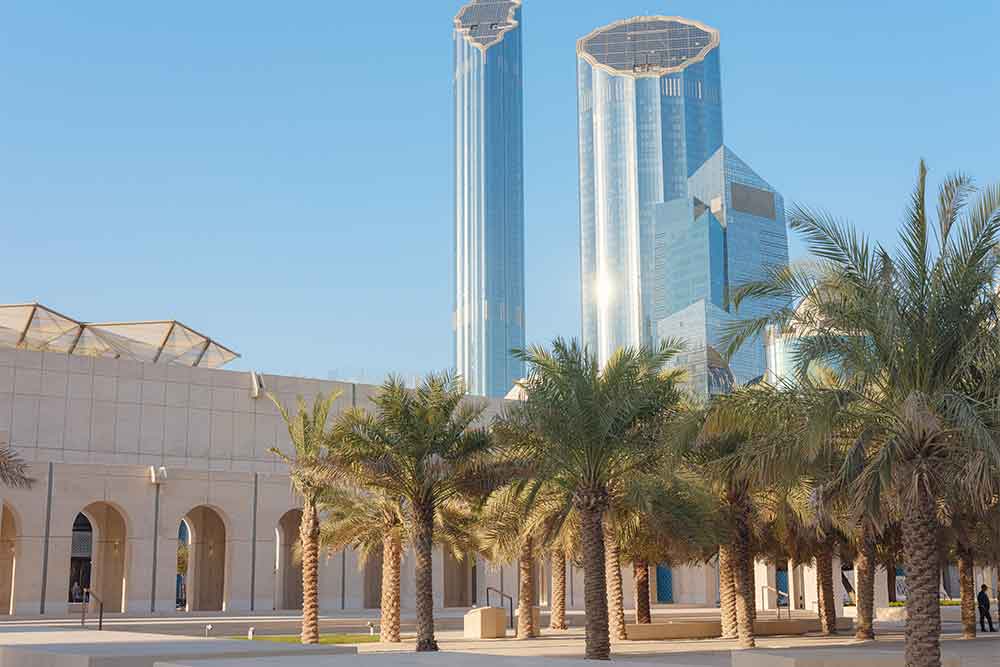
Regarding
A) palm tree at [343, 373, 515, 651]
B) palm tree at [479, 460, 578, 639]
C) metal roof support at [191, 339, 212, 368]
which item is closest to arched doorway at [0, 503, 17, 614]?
metal roof support at [191, 339, 212, 368]

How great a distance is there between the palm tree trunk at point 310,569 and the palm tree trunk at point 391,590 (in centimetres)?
256

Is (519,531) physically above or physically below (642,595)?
above

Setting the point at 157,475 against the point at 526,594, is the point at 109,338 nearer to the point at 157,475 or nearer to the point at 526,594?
the point at 157,475

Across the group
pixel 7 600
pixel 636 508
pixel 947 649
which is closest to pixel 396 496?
pixel 636 508

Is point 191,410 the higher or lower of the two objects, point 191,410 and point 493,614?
the higher

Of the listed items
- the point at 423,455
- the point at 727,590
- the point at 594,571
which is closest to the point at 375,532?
the point at 423,455

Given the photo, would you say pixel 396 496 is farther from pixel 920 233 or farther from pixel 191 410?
pixel 191 410

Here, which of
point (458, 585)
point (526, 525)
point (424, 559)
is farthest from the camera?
point (458, 585)

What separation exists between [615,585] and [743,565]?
581 cm

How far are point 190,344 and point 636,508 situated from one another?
44.0 m

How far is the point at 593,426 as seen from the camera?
25.0m

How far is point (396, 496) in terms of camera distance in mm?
29688

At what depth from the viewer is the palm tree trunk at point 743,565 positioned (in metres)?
29.9

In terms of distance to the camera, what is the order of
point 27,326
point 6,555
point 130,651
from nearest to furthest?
point 130,651
point 6,555
point 27,326
